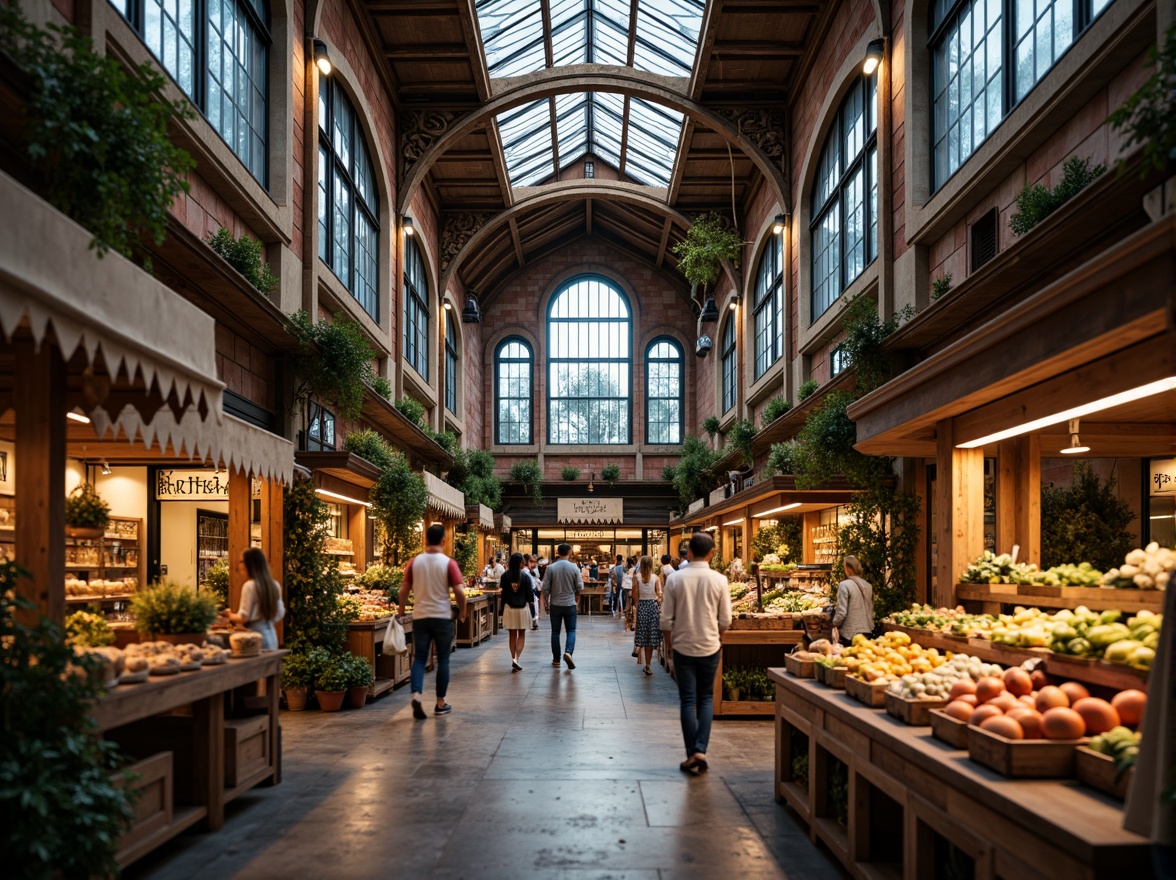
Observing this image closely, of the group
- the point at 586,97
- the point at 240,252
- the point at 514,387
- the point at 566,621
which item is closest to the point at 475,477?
the point at 514,387

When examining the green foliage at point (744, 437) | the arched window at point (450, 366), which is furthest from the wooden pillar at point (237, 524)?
the arched window at point (450, 366)

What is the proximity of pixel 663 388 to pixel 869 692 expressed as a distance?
27.2 metres

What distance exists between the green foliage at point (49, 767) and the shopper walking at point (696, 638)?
3610 mm

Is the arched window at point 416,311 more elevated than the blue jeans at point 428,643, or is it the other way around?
the arched window at point 416,311

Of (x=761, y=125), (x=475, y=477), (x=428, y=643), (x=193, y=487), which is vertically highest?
(x=761, y=125)

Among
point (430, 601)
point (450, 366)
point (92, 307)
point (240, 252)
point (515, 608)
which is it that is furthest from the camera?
point (450, 366)

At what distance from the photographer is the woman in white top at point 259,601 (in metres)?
6.84

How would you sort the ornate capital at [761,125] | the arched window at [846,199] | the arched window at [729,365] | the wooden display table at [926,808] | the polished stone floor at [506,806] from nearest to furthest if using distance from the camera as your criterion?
the wooden display table at [926,808], the polished stone floor at [506,806], the arched window at [846,199], the ornate capital at [761,125], the arched window at [729,365]

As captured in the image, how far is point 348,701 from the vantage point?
31.5ft

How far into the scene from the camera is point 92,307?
3986mm

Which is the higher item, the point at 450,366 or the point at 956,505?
the point at 450,366

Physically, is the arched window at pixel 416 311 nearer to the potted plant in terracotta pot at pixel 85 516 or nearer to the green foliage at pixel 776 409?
the green foliage at pixel 776 409

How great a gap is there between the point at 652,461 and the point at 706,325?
190 inches

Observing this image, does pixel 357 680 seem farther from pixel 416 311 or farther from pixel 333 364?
pixel 416 311
